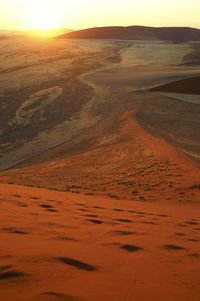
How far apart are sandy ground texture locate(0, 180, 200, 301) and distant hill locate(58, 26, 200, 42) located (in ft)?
284

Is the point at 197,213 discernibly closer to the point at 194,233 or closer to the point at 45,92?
the point at 194,233

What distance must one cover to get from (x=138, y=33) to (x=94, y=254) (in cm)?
10066

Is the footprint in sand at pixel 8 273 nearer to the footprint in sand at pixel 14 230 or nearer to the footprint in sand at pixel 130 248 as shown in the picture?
the footprint in sand at pixel 14 230

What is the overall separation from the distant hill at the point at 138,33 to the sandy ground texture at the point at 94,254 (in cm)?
8668

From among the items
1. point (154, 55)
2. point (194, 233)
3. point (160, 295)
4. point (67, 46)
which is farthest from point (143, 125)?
point (67, 46)

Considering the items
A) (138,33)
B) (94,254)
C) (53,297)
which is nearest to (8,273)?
(53,297)

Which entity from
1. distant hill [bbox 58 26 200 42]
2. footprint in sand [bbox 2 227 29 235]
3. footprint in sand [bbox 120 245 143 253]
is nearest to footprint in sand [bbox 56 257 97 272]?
footprint in sand [bbox 120 245 143 253]

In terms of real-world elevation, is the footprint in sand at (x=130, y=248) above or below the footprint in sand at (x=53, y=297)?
below

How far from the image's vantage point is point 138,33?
97062 millimetres

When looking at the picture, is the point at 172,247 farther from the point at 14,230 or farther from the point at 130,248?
the point at 14,230

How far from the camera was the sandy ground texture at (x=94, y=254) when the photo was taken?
8.88ft

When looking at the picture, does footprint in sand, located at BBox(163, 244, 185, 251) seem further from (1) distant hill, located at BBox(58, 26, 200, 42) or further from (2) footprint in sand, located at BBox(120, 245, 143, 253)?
(1) distant hill, located at BBox(58, 26, 200, 42)

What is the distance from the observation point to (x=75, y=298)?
2539 millimetres

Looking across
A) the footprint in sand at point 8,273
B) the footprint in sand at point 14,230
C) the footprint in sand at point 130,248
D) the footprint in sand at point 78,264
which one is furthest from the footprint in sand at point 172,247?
the footprint in sand at point 8,273
